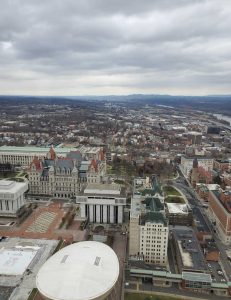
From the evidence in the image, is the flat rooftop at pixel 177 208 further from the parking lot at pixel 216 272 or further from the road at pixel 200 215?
the parking lot at pixel 216 272

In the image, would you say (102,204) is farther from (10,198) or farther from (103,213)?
(10,198)

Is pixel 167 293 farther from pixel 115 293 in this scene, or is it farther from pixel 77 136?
pixel 77 136

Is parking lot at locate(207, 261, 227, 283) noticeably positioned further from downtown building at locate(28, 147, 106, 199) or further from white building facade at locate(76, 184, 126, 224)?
downtown building at locate(28, 147, 106, 199)

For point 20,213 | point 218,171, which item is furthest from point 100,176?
point 218,171

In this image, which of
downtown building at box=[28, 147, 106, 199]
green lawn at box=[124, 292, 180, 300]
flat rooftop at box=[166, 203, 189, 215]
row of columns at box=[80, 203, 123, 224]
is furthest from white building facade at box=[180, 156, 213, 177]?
green lawn at box=[124, 292, 180, 300]

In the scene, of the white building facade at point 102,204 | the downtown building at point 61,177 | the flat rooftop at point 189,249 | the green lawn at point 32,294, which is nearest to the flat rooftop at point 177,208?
the flat rooftop at point 189,249

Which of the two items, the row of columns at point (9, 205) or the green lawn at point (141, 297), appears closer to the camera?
the green lawn at point (141, 297)

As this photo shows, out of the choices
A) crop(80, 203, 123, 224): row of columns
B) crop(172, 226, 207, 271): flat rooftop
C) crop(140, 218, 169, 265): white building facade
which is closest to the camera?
crop(172, 226, 207, 271): flat rooftop
